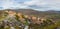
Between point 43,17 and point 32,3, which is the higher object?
→ point 32,3

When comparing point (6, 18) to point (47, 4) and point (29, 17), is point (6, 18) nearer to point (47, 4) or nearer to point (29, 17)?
point (29, 17)

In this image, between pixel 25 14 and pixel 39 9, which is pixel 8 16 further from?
pixel 39 9

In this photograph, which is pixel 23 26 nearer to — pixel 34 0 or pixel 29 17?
pixel 29 17

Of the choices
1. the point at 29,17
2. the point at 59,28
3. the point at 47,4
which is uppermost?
the point at 47,4

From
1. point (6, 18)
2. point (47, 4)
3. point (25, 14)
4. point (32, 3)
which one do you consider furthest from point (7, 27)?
point (47, 4)

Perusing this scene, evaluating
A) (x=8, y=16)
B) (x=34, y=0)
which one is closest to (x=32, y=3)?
(x=34, y=0)

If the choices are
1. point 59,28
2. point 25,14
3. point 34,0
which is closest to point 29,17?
point 25,14

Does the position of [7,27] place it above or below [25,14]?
below
